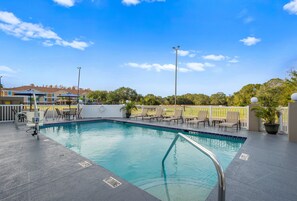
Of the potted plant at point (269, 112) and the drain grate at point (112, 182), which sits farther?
the potted plant at point (269, 112)

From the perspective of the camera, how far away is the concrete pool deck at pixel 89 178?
2.49 metres

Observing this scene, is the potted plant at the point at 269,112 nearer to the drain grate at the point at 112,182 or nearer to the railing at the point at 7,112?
the drain grate at the point at 112,182

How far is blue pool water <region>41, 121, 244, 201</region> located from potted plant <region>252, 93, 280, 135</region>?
1437 mm

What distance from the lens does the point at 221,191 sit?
1.64 meters

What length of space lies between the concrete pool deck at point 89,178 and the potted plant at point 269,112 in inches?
94.2

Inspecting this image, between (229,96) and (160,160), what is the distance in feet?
116

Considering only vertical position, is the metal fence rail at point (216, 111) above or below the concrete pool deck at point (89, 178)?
above

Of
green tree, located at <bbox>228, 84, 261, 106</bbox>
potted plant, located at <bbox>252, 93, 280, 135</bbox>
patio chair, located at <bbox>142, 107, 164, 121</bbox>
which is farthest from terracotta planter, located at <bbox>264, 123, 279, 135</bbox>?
green tree, located at <bbox>228, 84, 261, 106</bbox>

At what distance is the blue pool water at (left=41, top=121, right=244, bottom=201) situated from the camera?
136 inches

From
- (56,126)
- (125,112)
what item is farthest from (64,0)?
(125,112)

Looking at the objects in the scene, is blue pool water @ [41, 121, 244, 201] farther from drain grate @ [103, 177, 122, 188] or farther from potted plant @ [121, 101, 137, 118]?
potted plant @ [121, 101, 137, 118]

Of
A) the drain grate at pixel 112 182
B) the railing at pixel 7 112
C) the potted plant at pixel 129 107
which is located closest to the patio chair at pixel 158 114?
the potted plant at pixel 129 107

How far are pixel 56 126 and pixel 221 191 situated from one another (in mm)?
11140

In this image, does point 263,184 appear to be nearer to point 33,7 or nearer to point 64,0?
point 64,0
